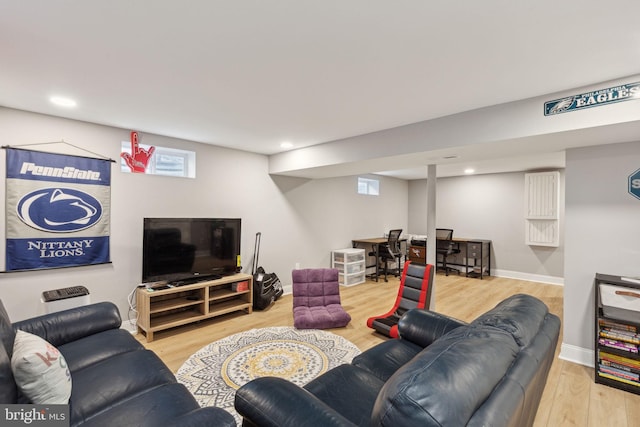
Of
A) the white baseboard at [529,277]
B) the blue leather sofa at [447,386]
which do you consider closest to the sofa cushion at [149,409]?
the blue leather sofa at [447,386]

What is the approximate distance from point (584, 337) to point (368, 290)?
10.3 feet

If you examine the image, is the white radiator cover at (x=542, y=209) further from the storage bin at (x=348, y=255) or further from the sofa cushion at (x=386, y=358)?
the sofa cushion at (x=386, y=358)

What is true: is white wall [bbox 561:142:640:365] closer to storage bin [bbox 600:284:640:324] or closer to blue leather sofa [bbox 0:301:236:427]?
storage bin [bbox 600:284:640:324]

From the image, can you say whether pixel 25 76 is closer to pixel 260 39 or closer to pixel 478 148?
pixel 260 39

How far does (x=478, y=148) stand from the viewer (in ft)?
9.68

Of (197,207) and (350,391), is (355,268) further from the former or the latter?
(350,391)

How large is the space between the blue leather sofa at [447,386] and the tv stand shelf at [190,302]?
7.97 ft

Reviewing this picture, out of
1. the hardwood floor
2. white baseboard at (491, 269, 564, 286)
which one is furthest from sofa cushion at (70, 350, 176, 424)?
white baseboard at (491, 269, 564, 286)

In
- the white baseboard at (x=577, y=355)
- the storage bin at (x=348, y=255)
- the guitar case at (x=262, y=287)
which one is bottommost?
the white baseboard at (x=577, y=355)

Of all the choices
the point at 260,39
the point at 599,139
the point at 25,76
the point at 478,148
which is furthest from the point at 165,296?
the point at 599,139

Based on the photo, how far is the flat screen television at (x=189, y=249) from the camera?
3.44 m

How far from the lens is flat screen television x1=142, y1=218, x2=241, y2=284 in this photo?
3441mm

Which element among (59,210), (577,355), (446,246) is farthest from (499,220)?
(59,210)

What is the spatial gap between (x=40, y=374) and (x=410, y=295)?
3321mm
